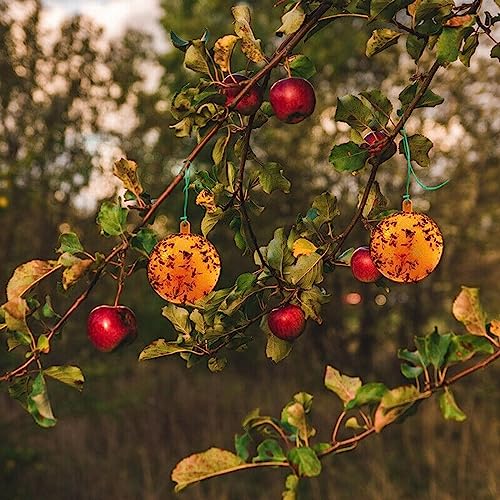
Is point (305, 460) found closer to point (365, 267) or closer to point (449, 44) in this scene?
point (365, 267)

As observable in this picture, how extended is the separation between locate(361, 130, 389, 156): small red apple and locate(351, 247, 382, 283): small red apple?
15 cm

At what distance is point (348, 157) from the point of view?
105 cm

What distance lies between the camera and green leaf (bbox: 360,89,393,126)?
105cm

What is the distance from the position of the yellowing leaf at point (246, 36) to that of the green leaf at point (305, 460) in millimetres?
481

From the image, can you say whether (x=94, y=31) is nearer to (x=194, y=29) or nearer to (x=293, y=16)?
(x=194, y=29)

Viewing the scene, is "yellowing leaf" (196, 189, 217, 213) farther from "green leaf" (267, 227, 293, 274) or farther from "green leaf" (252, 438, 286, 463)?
"green leaf" (252, 438, 286, 463)

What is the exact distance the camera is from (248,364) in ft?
29.0

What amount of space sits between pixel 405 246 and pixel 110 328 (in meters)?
0.41

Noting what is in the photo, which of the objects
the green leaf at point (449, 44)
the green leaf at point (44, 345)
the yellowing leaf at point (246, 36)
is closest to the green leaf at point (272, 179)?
the yellowing leaf at point (246, 36)

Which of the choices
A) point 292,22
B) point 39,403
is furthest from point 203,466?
point 292,22

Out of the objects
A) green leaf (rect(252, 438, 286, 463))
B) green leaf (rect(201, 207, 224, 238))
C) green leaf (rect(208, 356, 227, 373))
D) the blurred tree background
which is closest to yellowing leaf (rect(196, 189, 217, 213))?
green leaf (rect(201, 207, 224, 238))

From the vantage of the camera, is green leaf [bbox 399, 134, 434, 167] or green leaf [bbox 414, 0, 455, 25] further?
green leaf [bbox 399, 134, 434, 167]

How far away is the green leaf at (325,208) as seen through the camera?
3.63ft

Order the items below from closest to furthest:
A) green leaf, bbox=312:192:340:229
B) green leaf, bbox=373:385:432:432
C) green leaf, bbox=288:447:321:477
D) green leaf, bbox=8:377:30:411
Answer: green leaf, bbox=373:385:432:432, green leaf, bbox=288:447:321:477, green leaf, bbox=8:377:30:411, green leaf, bbox=312:192:340:229
